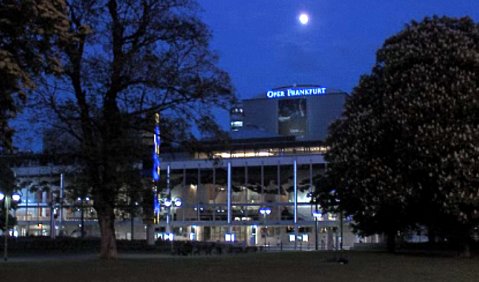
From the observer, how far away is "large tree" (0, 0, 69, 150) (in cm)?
1070

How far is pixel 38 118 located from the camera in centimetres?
2691

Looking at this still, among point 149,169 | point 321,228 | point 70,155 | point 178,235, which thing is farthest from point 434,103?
point 178,235

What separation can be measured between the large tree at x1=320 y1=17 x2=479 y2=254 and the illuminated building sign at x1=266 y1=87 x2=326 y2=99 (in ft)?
262

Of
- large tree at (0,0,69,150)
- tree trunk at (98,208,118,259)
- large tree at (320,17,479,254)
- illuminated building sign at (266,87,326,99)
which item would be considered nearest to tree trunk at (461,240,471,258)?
large tree at (320,17,479,254)

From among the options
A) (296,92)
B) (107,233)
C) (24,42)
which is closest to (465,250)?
(107,233)

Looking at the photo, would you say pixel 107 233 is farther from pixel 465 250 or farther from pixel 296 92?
pixel 296 92

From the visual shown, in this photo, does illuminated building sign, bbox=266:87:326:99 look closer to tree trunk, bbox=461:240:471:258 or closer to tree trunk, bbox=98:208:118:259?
tree trunk, bbox=461:240:471:258

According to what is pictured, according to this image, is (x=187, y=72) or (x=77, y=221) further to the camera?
(x=77, y=221)

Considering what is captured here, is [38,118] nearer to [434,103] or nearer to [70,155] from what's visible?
[70,155]

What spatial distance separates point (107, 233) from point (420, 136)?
14807mm

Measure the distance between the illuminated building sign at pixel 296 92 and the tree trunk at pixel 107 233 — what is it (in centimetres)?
8993

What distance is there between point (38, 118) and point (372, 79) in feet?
65.2

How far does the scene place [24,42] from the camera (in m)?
11.8

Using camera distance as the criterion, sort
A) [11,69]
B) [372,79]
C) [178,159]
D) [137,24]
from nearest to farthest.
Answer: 1. [11,69]
2. [137,24]
3. [372,79]
4. [178,159]
